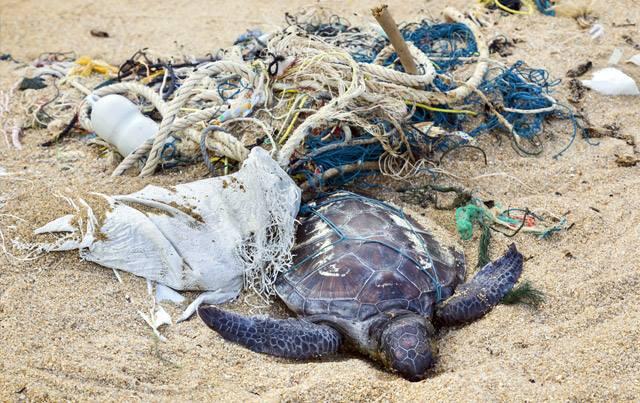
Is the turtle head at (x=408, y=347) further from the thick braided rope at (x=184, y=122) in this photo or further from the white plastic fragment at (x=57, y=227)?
the white plastic fragment at (x=57, y=227)

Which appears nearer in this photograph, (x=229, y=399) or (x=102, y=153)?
(x=229, y=399)

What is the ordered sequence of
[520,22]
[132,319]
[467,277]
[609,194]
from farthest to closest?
1. [520,22]
2. [609,194]
3. [467,277]
4. [132,319]

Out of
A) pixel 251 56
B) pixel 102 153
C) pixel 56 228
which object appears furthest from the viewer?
pixel 251 56

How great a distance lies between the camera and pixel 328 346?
8.09 ft

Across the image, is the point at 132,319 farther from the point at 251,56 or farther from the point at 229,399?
the point at 251,56

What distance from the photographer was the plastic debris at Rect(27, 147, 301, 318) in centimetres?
260

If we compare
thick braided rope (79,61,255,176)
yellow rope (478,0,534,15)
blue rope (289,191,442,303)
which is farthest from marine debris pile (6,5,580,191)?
yellow rope (478,0,534,15)

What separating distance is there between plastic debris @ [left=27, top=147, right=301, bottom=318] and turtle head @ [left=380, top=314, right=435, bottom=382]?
2.00 ft

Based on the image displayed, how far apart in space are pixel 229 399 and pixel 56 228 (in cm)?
109

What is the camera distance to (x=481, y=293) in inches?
102

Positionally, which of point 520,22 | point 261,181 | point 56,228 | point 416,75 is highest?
point 56,228

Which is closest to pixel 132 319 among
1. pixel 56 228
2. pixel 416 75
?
pixel 56 228

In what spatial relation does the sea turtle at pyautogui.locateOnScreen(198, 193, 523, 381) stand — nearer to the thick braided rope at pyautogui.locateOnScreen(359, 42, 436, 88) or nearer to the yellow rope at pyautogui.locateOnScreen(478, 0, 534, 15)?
the thick braided rope at pyautogui.locateOnScreen(359, 42, 436, 88)

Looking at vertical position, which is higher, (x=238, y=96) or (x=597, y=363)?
(x=238, y=96)
